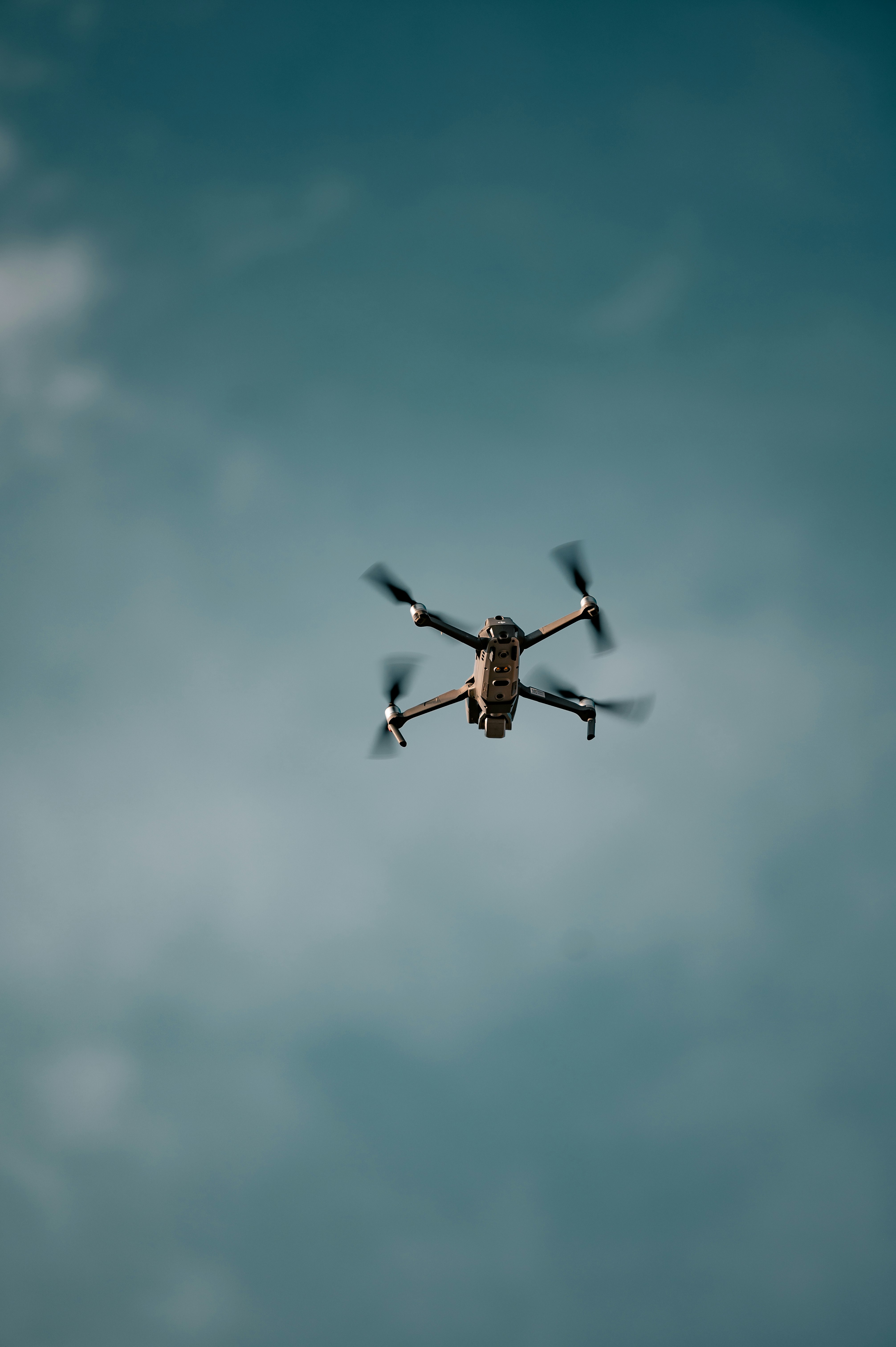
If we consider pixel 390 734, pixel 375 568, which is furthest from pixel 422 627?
pixel 390 734

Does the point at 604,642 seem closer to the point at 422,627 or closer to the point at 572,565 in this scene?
the point at 572,565
